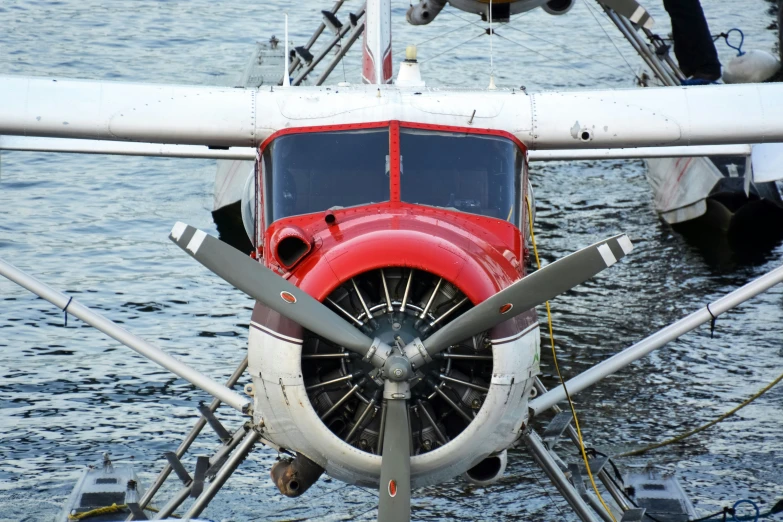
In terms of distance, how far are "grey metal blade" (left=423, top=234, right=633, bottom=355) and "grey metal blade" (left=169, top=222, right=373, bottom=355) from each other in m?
0.42

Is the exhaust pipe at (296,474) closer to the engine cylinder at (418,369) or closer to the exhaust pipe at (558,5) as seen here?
the engine cylinder at (418,369)

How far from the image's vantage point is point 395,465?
6.43 meters

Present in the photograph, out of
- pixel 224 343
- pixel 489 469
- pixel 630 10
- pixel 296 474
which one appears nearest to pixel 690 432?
pixel 489 469

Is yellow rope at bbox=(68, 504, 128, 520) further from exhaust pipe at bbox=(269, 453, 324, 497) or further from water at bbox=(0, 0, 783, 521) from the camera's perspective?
exhaust pipe at bbox=(269, 453, 324, 497)

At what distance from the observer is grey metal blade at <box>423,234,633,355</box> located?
6.28 meters

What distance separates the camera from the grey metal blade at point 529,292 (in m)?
6.28

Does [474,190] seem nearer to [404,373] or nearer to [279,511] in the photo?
[404,373]

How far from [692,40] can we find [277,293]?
1254 centimetres

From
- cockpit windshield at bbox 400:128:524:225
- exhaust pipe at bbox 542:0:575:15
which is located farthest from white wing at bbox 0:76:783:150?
exhaust pipe at bbox 542:0:575:15

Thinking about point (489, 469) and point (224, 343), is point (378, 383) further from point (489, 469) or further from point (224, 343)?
point (224, 343)

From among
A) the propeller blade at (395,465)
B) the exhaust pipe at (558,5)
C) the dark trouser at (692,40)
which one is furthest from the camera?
the dark trouser at (692,40)

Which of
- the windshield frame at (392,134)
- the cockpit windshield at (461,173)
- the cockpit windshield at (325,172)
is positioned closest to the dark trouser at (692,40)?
the windshield frame at (392,134)

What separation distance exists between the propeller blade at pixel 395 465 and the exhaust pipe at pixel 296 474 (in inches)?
35.6

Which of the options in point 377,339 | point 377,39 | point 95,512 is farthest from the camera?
point 377,39
